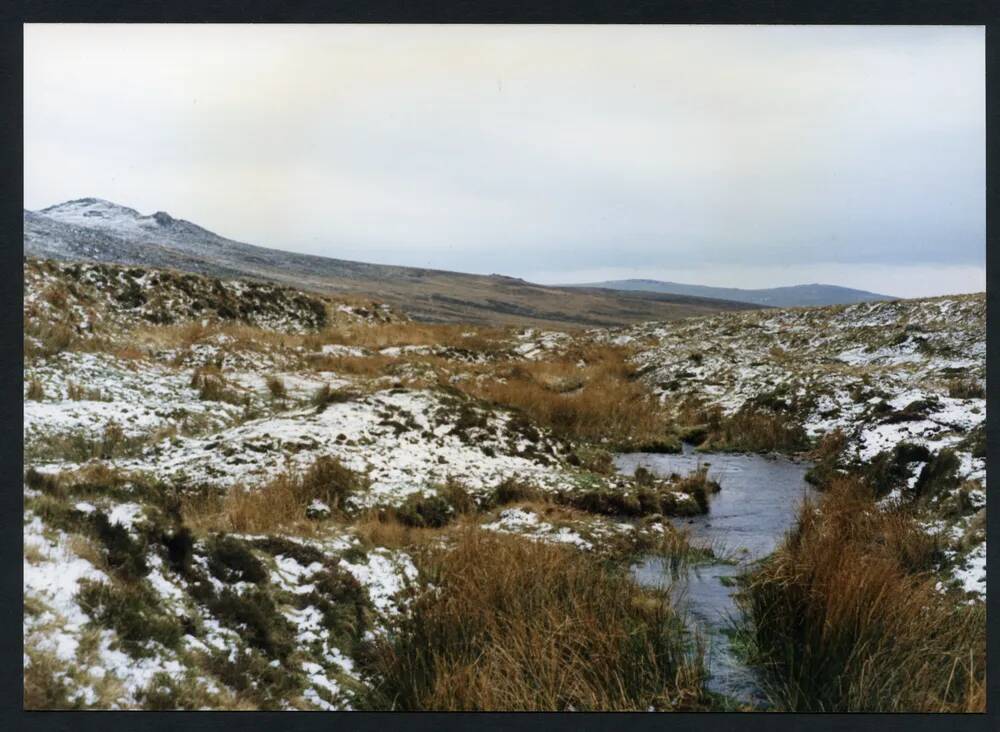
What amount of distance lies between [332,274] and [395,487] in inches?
466

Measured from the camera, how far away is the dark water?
4871 mm

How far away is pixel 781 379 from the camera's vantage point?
9.87 metres

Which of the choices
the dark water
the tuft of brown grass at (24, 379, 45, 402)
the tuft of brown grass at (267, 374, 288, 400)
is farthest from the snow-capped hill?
the dark water

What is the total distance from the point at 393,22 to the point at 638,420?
6.82 metres

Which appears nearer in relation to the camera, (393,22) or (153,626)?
(153,626)

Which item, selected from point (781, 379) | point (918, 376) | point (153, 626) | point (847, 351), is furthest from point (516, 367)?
point (153, 626)

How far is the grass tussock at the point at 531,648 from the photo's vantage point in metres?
4.31

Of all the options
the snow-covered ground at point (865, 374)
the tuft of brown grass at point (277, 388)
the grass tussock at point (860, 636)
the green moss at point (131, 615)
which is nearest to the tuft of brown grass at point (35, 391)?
the tuft of brown grass at point (277, 388)

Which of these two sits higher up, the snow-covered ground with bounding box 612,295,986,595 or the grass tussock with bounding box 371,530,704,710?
the snow-covered ground with bounding box 612,295,986,595

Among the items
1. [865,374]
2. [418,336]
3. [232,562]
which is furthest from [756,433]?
[418,336]

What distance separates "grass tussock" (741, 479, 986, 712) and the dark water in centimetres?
25

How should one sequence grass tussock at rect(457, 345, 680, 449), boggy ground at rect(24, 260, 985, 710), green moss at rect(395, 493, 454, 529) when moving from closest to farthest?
boggy ground at rect(24, 260, 985, 710), green moss at rect(395, 493, 454, 529), grass tussock at rect(457, 345, 680, 449)

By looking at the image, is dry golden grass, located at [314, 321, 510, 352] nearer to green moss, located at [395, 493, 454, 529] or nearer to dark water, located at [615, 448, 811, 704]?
dark water, located at [615, 448, 811, 704]

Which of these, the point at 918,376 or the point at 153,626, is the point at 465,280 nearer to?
the point at 918,376
